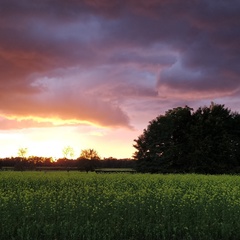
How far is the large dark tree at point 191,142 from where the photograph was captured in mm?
63844

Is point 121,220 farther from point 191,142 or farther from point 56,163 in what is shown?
point 56,163

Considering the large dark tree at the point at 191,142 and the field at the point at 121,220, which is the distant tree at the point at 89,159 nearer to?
the large dark tree at the point at 191,142

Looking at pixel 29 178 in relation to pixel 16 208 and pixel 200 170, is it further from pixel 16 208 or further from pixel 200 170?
pixel 200 170

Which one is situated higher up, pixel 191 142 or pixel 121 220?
pixel 191 142

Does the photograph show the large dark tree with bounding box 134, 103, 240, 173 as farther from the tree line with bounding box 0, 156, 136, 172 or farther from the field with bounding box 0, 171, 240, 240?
the field with bounding box 0, 171, 240, 240

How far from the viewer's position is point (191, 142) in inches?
2579

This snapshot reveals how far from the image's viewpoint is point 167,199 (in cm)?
1756

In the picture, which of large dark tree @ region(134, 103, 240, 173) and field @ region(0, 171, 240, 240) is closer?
field @ region(0, 171, 240, 240)

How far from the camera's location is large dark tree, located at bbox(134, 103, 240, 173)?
6384 centimetres

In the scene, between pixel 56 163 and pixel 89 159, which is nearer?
pixel 89 159

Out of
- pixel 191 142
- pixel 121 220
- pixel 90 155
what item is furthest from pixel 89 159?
pixel 121 220

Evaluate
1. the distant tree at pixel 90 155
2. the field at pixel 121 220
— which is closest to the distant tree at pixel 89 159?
the distant tree at pixel 90 155

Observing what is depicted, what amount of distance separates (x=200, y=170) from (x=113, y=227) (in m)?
51.8

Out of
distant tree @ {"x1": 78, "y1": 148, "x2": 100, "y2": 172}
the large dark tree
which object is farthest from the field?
distant tree @ {"x1": 78, "y1": 148, "x2": 100, "y2": 172}
